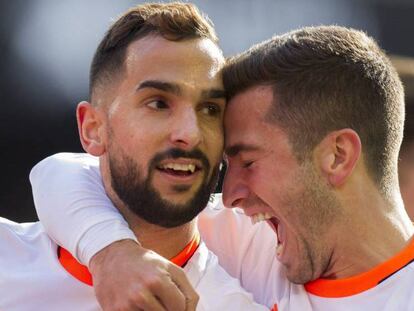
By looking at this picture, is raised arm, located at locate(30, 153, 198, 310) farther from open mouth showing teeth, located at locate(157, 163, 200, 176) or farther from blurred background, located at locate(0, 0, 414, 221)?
blurred background, located at locate(0, 0, 414, 221)

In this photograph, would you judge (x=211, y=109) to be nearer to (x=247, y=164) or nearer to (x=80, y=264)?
(x=247, y=164)

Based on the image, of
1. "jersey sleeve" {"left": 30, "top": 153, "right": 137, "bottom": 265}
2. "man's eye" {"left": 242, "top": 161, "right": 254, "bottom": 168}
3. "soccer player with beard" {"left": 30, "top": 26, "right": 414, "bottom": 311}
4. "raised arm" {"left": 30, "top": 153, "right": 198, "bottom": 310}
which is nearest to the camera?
"raised arm" {"left": 30, "top": 153, "right": 198, "bottom": 310}

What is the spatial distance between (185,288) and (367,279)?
24.3 inches

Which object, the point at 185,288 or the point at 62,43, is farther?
the point at 62,43

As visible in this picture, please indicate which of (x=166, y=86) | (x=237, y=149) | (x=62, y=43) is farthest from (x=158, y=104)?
(x=62, y=43)

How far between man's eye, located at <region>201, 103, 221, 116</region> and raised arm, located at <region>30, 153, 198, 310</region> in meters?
0.35

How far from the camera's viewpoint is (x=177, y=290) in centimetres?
164

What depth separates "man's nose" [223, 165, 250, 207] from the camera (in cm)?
231

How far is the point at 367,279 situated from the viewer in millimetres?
2092

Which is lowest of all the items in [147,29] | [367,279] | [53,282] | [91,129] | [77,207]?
[53,282]

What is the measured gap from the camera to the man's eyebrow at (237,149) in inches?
89.0

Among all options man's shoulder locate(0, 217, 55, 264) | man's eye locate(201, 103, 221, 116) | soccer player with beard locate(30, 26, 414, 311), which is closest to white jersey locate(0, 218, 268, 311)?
man's shoulder locate(0, 217, 55, 264)

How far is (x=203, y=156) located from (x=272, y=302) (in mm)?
447

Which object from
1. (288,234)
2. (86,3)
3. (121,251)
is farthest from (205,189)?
(86,3)
